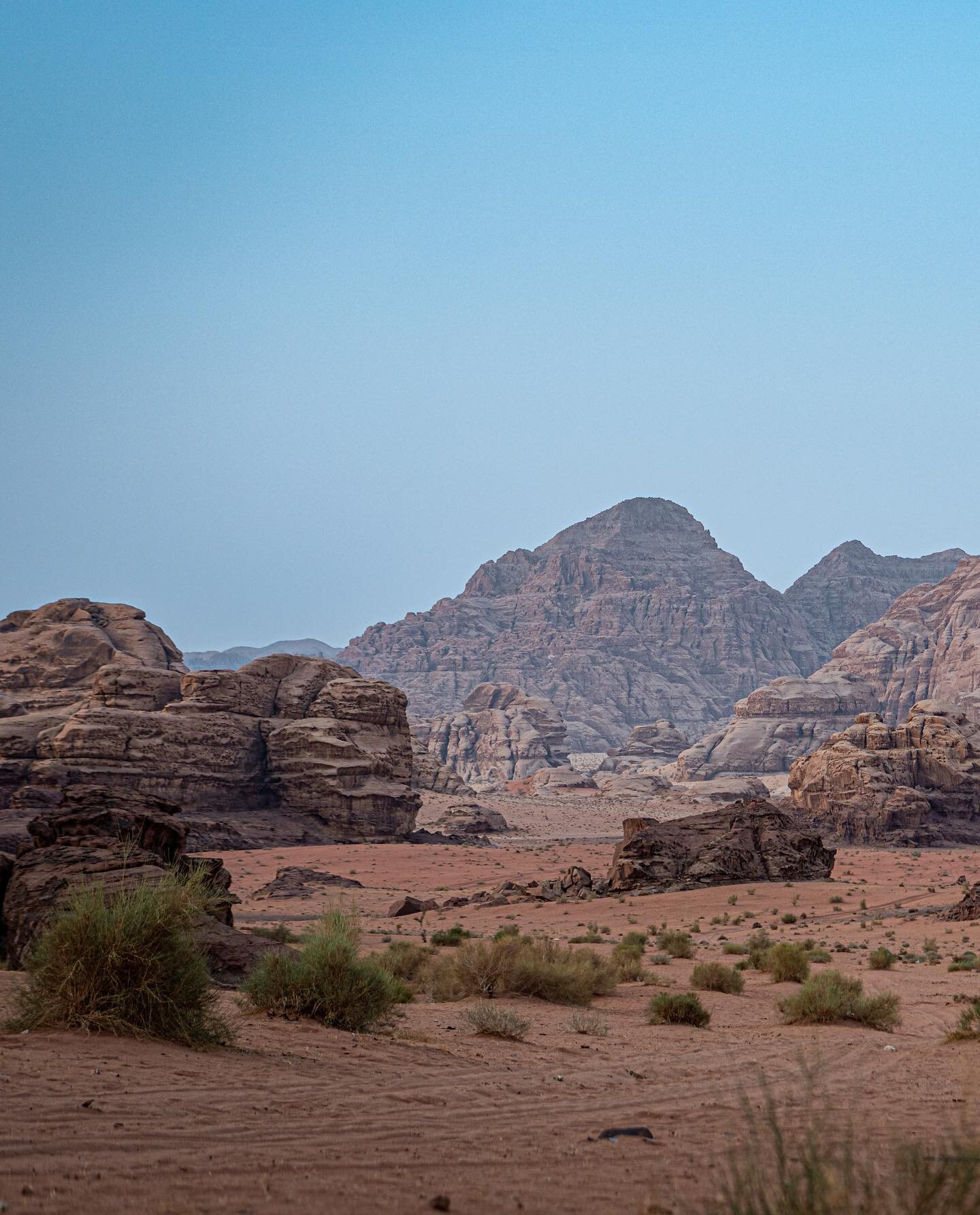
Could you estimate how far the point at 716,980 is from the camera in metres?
14.2

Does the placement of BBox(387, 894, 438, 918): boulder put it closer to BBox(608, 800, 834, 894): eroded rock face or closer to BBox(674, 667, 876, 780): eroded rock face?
BBox(608, 800, 834, 894): eroded rock face

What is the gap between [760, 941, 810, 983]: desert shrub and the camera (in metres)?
15.4

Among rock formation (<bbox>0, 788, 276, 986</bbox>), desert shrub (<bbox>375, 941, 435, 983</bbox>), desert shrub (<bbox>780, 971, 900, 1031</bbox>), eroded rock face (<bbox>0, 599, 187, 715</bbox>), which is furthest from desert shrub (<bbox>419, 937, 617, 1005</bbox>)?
eroded rock face (<bbox>0, 599, 187, 715</bbox>)

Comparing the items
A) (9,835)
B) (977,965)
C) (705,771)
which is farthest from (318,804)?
(705,771)

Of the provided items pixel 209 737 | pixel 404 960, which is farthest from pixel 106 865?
pixel 209 737

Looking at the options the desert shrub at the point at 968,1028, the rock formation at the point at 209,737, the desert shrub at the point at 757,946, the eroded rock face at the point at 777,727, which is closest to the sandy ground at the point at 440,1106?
the desert shrub at the point at 968,1028

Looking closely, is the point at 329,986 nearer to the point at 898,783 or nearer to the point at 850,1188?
the point at 850,1188

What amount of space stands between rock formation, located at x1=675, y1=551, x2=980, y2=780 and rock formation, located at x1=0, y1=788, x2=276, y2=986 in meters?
80.8

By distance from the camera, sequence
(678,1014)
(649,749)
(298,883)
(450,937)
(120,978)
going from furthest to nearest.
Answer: (649,749) < (298,883) < (450,937) < (678,1014) < (120,978)

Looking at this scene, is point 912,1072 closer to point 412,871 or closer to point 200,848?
point 412,871

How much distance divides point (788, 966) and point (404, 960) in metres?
5.29

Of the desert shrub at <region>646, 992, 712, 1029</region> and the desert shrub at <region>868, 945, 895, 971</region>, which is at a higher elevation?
the desert shrub at <region>646, 992, 712, 1029</region>

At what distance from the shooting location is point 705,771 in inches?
A: 4151

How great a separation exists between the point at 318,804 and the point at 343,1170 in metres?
43.7
